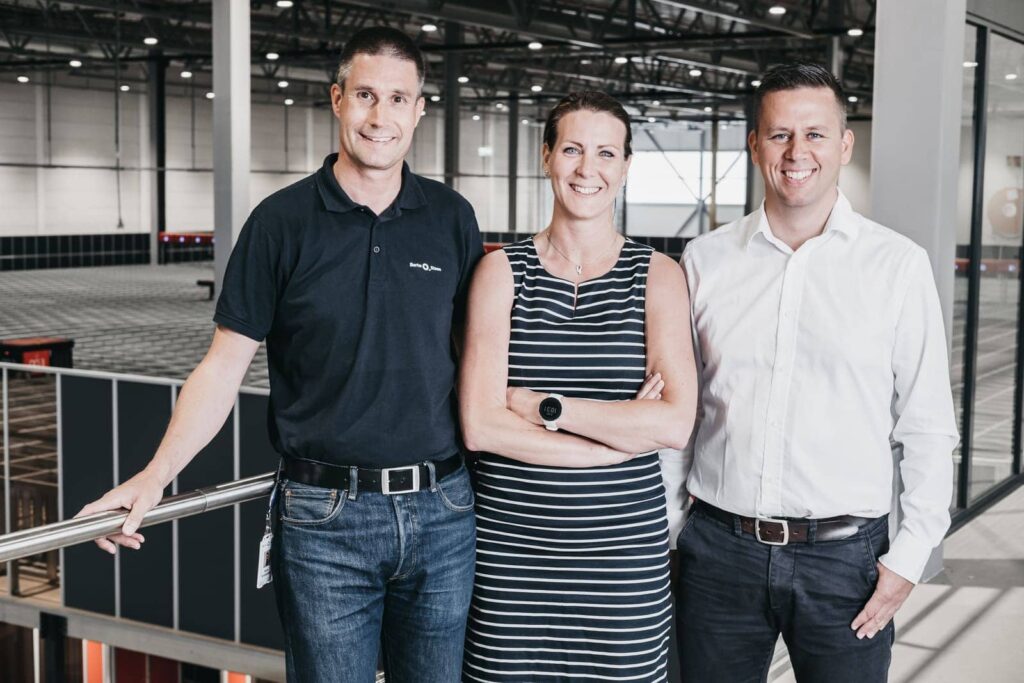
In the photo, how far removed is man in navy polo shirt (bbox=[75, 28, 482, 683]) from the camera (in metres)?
2.14

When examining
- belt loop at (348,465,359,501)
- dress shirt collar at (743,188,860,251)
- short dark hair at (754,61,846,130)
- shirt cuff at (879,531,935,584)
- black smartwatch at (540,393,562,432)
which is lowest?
shirt cuff at (879,531,935,584)

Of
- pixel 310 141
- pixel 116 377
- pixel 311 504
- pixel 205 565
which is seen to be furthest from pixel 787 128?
pixel 310 141

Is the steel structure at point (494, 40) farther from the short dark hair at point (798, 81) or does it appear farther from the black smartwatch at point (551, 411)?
the black smartwatch at point (551, 411)

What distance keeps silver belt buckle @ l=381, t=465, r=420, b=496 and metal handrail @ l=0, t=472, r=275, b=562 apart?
14.6 inches

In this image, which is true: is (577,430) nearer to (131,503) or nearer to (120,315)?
(131,503)

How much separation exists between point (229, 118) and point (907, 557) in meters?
6.32

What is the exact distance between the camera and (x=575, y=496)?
2.19 metres

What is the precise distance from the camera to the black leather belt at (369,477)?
2141mm

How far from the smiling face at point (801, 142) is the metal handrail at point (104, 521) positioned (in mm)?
1199

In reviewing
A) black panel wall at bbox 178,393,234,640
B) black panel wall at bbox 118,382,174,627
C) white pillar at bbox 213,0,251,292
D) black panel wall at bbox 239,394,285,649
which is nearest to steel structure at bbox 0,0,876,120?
white pillar at bbox 213,0,251,292

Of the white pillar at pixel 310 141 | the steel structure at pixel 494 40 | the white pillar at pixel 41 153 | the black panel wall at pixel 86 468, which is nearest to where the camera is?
the black panel wall at pixel 86 468

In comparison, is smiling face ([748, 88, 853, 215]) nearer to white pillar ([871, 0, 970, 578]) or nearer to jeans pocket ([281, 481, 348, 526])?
jeans pocket ([281, 481, 348, 526])

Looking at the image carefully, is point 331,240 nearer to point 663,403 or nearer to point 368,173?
point 368,173

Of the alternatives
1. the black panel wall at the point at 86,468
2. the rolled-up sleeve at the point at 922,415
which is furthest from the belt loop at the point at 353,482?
the black panel wall at the point at 86,468
